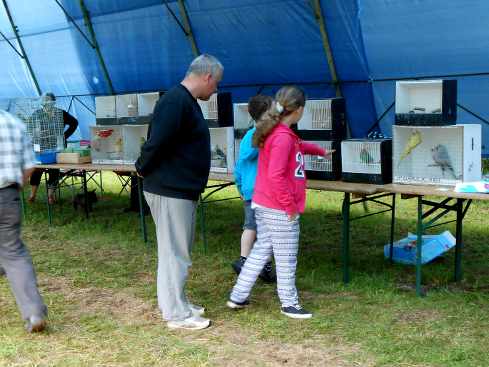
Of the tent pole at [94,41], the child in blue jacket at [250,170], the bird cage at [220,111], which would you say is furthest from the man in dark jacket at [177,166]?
the tent pole at [94,41]

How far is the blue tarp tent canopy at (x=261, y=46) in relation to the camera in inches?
283

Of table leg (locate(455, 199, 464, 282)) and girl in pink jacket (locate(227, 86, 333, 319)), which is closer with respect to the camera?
girl in pink jacket (locate(227, 86, 333, 319))

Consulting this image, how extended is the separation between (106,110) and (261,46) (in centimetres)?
274

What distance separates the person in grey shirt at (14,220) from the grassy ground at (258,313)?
10.3 inches

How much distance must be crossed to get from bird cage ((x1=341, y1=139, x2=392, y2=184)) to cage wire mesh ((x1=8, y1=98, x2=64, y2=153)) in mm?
4063

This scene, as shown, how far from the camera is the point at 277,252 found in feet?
13.0

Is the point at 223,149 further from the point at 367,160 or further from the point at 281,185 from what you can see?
the point at 281,185

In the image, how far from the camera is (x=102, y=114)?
7320 millimetres

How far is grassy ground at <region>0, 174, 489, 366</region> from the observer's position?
353 centimetres

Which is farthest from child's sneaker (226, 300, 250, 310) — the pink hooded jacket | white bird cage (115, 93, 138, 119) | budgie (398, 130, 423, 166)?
white bird cage (115, 93, 138, 119)

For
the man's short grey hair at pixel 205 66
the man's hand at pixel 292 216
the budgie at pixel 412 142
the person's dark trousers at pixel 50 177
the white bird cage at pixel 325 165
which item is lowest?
the person's dark trousers at pixel 50 177

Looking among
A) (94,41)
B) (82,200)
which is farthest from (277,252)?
(94,41)

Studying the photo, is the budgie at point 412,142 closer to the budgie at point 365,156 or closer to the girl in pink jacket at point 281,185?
the budgie at point 365,156

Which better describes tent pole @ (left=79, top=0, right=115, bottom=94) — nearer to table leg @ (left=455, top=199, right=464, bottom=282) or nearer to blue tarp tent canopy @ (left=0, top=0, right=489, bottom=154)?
blue tarp tent canopy @ (left=0, top=0, right=489, bottom=154)
